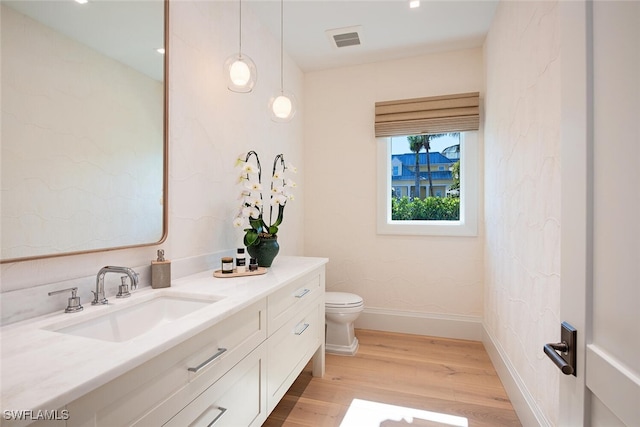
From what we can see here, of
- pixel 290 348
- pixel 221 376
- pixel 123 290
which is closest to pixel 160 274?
pixel 123 290

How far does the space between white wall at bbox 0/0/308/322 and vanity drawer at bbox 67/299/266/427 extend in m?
0.54

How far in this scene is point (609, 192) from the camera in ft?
2.00

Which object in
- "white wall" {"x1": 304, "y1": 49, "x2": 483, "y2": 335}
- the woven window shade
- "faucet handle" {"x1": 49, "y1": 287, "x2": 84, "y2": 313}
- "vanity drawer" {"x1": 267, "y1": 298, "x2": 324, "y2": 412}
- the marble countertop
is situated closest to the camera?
the marble countertop

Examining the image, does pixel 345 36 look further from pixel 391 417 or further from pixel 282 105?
pixel 391 417

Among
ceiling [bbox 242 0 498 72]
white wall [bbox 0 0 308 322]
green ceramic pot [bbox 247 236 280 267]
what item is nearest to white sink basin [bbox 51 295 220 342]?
white wall [bbox 0 0 308 322]

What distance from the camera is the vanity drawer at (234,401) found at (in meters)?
1.00

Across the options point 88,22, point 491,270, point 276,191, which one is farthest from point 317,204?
point 88,22

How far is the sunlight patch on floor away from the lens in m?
1.76

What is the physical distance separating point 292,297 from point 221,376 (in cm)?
67

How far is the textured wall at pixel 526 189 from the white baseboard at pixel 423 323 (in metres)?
0.43

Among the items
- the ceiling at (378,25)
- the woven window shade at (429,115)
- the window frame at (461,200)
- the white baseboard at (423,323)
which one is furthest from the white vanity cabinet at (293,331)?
the ceiling at (378,25)

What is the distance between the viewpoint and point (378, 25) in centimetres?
253

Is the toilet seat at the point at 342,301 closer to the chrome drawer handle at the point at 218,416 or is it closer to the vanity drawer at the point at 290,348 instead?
the vanity drawer at the point at 290,348

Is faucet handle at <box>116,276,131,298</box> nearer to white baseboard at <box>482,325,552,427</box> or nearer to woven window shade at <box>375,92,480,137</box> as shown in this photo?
white baseboard at <box>482,325,552,427</box>
